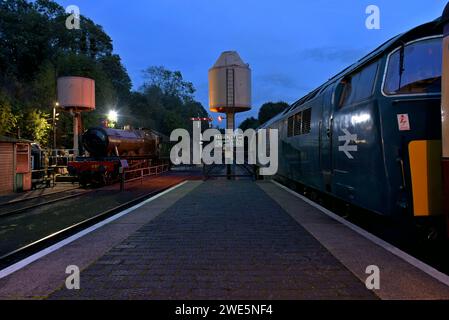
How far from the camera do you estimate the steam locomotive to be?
19750mm

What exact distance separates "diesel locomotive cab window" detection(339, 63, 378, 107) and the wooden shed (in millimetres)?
14503

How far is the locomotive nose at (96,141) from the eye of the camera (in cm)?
2133

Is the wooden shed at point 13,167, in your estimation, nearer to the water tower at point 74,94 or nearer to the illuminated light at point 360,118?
the water tower at point 74,94

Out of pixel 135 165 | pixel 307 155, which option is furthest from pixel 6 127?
pixel 307 155

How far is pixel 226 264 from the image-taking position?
5.39 metres

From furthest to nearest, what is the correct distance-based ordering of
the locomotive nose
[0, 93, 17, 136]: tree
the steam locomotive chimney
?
[0, 93, 17, 136]: tree < the locomotive nose < the steam locomotive chimney

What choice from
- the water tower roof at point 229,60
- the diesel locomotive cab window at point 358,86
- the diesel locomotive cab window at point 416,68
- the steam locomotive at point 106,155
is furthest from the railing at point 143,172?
the diesel locomotive cab window at point 416,68

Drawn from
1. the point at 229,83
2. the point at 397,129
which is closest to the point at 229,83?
the point at 229,83

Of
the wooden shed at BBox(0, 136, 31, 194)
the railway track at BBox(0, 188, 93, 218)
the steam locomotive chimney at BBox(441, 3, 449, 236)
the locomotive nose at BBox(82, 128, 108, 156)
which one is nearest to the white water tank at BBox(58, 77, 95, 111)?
the locomotive nose at BBox(82, 128, 108, 156)

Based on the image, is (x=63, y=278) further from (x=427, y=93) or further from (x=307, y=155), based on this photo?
(x=307, y=155)

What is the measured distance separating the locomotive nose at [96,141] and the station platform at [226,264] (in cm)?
1314

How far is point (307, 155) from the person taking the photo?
1071 centimetres

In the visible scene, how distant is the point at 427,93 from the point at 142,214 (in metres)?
7.10

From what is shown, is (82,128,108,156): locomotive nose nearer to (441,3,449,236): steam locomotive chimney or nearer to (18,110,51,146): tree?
(18,110,51,146): tree
